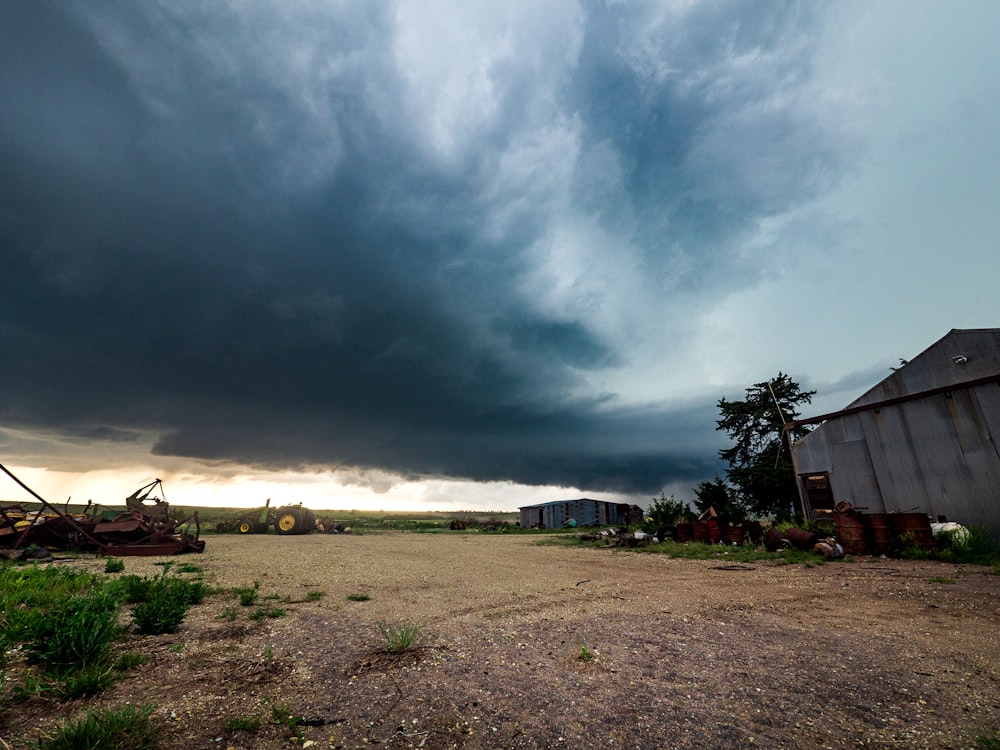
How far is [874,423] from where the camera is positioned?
19.2 meters

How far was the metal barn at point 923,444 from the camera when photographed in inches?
619

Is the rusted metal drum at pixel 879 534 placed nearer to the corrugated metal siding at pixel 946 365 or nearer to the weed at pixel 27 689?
the corrugated metal siding at pixel 946 365

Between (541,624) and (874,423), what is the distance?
2047cm

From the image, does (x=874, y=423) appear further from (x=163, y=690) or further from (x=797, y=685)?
(x=163, y=690)

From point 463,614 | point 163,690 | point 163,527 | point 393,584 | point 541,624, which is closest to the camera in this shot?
point 163,690

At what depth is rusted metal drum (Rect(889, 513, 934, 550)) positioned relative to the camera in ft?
45.7

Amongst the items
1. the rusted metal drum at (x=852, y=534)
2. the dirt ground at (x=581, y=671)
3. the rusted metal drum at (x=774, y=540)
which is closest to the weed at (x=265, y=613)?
the dirt ground at (x=581, y=671)

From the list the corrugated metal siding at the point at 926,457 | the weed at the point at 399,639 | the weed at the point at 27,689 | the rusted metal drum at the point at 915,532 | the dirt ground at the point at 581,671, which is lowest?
the dirt ground at the point at 581,671

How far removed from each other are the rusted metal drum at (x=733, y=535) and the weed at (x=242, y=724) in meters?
21.1

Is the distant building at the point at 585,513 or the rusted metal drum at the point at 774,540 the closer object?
the rusted metal drum at the point at 774,540

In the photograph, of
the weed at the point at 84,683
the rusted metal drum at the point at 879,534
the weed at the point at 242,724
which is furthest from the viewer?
the rusted metal drum at the point at 879,534

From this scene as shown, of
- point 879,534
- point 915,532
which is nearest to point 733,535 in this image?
point 879,534

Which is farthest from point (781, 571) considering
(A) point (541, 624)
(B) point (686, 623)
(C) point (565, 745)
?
(C) point (565, 745)

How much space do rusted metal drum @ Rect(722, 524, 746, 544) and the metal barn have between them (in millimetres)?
5516
